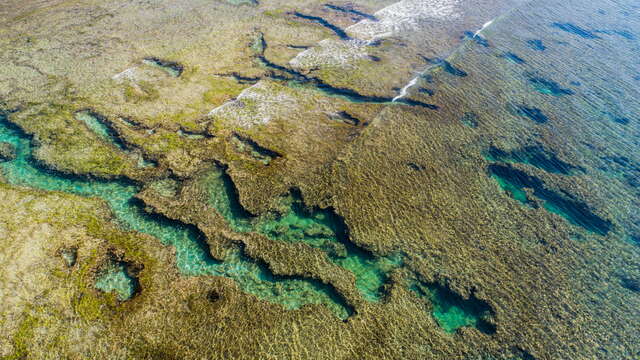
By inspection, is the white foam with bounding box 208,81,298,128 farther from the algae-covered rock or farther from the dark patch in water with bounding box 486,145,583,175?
the dark patch in water with bounding box 486,145,583,175

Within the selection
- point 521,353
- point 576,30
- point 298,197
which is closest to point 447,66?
point 298,197

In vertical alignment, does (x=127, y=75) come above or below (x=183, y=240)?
above

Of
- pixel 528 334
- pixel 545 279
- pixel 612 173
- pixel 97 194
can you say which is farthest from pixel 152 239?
pixel 612 173

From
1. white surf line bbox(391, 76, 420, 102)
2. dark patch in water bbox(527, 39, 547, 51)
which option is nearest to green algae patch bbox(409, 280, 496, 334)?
white surf line bbox(391, 76, 420, 102)

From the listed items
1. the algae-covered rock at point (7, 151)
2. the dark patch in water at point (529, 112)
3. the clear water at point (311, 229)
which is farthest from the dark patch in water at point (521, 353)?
the algae-covered rock at point (7, 151)

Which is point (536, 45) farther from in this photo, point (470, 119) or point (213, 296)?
point (213, 296)
